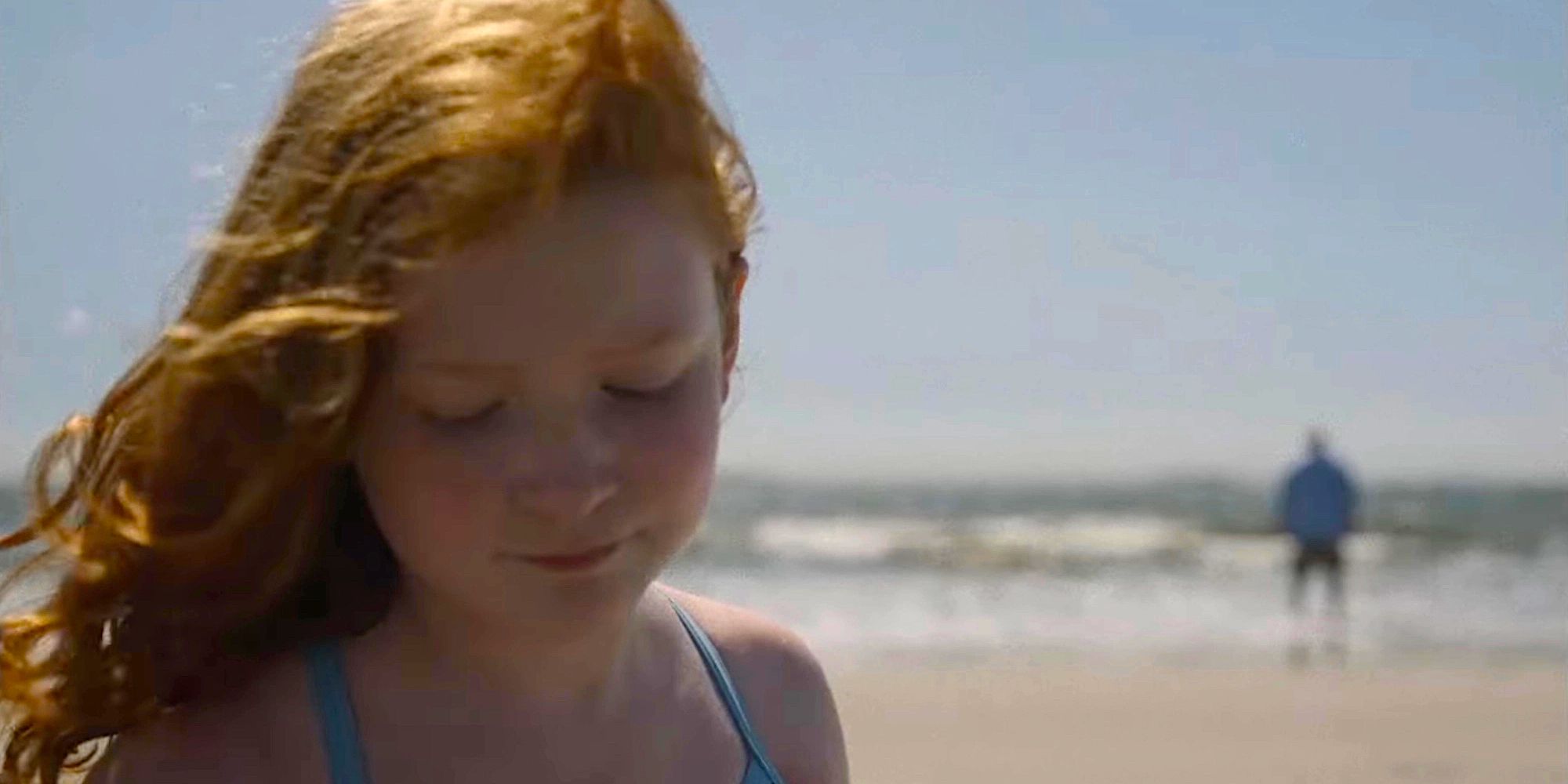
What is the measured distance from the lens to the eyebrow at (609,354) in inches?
52.6

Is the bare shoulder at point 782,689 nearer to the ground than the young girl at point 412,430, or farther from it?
nearer to the ground

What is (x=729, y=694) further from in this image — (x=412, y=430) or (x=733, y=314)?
(x=412, y=430)

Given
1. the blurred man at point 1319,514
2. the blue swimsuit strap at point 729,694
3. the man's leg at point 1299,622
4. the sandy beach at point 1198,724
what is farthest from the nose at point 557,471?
the blurred man at point 1319,514

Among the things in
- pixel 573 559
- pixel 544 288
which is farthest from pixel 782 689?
pixel 544 288

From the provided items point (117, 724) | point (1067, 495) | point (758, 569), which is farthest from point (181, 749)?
point (1067, 495)

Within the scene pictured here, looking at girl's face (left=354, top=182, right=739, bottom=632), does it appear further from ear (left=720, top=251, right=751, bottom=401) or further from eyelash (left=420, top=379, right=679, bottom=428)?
ear (left=720, top=251, right=751, bottom=401)

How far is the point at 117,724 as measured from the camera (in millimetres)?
1486

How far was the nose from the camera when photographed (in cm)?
135

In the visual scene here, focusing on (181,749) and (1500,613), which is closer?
(181,749)

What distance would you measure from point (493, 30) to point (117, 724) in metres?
0.58

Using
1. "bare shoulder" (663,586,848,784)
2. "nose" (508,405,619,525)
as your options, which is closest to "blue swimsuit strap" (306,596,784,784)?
"nose" (508,405,619,525)

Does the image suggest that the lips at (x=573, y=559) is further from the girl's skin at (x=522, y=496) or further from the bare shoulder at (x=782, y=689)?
the bare shoulder at (x=782, y=689)

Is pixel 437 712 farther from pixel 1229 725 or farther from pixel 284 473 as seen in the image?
pixel 1229 725

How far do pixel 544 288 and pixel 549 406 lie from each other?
82 mm
